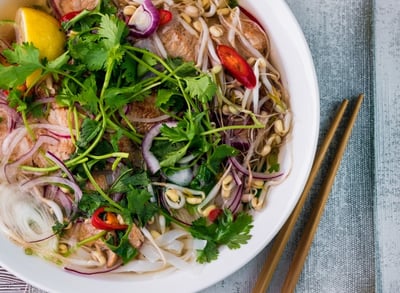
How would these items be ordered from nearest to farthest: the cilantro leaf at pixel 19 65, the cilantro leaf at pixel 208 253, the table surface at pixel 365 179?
1. the cilantro leaf at pixel 19 65
2. the cilantro leaf at pixel 208 253
3. the table surface at pixel 365 179

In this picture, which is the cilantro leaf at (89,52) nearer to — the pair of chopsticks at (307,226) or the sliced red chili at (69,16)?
the sliced red chili at (69,16)

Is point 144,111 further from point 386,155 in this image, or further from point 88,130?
point 386,155

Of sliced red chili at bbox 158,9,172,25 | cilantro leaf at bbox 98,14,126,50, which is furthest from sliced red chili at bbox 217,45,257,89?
cilantro leaf at bbox 98,14,126,50

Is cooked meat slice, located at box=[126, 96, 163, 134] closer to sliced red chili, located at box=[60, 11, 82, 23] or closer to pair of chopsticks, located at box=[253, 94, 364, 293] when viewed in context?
sliced red chili, located at box=[60, 11, 82, 23]

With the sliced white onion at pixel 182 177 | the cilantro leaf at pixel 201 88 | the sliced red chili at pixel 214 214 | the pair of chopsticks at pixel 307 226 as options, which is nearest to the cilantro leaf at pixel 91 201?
the sliced white onion at pixel 182 177

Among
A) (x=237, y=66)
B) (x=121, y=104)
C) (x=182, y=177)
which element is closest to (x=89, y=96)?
(x=121, y=104)

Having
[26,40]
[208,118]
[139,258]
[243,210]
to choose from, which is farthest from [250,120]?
[26,40]
